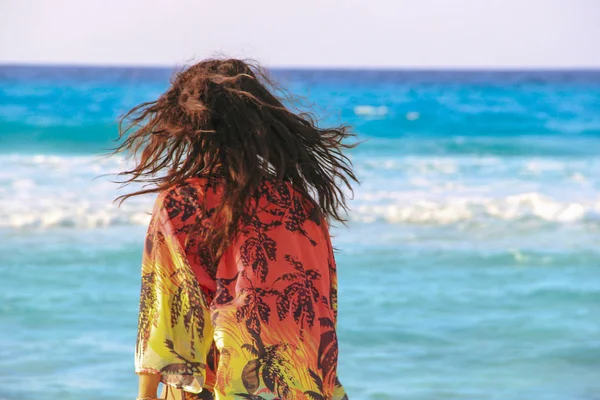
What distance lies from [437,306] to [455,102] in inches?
928

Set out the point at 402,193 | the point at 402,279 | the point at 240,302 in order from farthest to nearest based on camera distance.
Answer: the point at 402,193 → the point at 402,279 → the point at 240,302

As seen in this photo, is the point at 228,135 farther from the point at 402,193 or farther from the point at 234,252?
the point at 402,193

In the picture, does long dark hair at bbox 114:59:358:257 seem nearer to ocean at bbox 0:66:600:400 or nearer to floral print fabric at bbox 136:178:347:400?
floral print fabric at bbox 136:178:347:400

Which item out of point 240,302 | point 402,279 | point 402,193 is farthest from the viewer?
point 402,193

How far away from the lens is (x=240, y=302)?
→ 5.57 ft

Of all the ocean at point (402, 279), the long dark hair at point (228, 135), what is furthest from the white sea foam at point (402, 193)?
the long dark hair at point (228, 135)

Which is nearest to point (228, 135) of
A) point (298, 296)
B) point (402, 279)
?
point (298, 296)

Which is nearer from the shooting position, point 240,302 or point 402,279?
point 240,302

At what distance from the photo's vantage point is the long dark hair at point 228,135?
1.74 m

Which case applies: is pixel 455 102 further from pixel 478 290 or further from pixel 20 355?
pixel 20 355

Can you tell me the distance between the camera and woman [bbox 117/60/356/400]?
168 centimetres

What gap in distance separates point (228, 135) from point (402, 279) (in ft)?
16.7

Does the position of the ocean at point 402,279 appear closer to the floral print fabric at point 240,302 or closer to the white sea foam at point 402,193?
the white sea foam at point 402,193

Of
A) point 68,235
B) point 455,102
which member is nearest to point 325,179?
point 68,235
